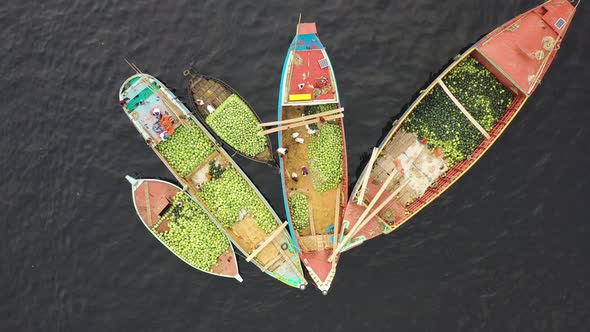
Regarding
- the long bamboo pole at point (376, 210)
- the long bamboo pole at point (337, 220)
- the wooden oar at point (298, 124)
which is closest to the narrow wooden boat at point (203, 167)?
the long bamboo pole at point (337, 220)

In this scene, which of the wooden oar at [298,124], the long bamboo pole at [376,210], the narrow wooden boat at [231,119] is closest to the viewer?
the long bamboo pole at [376,210]

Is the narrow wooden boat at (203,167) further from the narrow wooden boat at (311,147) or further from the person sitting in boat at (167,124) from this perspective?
the narrow wooden boat at (311,147)

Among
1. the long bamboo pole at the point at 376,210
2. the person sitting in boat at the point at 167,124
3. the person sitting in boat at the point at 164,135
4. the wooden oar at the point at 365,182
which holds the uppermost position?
the person sitting in boat at the point at 167,124

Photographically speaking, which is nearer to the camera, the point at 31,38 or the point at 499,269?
the point at 499,269

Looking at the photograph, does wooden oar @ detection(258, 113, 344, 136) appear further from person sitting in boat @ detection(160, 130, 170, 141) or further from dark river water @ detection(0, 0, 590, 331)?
person sitting in boat @ detection(160, 130, 170, 141)

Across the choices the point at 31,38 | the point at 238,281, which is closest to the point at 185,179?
the point at 238,281

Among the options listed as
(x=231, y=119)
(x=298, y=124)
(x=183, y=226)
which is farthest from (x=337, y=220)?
(x=183, y=226)

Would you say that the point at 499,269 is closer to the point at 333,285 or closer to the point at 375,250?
the point at 375,250
